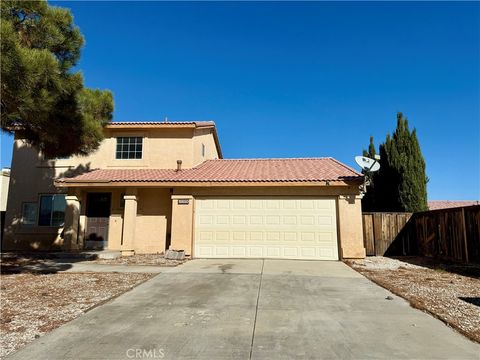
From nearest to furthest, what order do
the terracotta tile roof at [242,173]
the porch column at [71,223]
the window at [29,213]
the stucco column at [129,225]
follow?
1. the terracotta tile roof at [242,173]
2. the stucco column at [129,225]
3. the porch column at [71,223]
4. the window at [29,213]

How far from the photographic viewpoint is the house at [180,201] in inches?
492

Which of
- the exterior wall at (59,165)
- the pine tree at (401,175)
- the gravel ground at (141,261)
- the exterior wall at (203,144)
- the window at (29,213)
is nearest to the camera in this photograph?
the gravel ground at (141,261)

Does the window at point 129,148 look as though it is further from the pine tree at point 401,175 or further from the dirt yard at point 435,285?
the pine tree at point 401,175

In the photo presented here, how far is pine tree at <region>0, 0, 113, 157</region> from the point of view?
656 cm

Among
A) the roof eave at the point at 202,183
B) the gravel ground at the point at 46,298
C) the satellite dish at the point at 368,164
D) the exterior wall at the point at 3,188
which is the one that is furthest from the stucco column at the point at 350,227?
the exterior wall at the point at 3,188

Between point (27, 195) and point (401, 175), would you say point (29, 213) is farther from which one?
point (401, 175)

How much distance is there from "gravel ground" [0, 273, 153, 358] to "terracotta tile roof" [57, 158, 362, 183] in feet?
16.3

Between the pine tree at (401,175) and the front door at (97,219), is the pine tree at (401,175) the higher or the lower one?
the higher one

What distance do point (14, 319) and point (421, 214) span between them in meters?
13.6

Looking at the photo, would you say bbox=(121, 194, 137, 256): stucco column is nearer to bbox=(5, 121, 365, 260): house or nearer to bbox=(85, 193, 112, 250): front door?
bbox=(5, 121, 365, 260): house

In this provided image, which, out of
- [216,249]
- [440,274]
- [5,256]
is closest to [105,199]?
[5,256]

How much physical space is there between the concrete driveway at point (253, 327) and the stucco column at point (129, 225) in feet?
19.8

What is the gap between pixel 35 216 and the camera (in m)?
15.6

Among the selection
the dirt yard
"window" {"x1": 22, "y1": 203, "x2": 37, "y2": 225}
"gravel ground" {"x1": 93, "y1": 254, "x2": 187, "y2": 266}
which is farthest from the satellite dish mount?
"window" {"x1": 22, "y1": 203, "x2": 37, "y2": 225}
